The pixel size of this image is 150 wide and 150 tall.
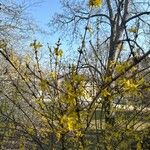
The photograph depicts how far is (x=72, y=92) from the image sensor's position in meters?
2.95

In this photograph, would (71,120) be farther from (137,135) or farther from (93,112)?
(137,135)

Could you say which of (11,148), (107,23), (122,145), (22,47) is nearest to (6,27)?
(22,47)

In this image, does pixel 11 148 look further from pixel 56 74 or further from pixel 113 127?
pixel 56 74

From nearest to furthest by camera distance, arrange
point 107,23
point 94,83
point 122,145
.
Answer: point 94,83 < point 122,145 < point 107,23

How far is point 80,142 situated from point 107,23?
45.6ft

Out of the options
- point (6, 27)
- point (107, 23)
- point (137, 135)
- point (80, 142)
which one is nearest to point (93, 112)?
point (80, 142)

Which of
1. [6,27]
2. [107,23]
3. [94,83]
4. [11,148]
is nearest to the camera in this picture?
[94,83]

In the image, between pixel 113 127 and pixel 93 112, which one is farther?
pixel 113 127

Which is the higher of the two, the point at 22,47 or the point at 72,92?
the point at 22,47

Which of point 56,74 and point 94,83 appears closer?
point 56,74

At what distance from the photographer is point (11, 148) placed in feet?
29.9

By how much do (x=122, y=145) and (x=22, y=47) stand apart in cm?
868

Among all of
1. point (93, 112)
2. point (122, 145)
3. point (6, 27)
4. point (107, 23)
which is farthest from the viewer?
point (107, 23)

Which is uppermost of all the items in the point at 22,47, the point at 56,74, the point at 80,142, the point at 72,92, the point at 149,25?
the point at 149,25
